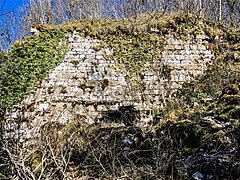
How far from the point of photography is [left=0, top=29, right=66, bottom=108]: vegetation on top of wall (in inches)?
289

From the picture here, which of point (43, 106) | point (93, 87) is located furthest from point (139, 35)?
point (43, 106)

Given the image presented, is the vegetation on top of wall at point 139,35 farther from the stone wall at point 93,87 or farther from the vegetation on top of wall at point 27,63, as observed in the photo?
the vegetation on top of wall at point 27,63

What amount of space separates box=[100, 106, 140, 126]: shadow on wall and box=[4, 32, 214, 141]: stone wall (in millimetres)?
62

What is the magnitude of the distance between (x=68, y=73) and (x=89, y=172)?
12.2ft

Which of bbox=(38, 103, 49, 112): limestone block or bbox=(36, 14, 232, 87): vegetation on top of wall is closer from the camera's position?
bbox=(38, 103, 49, 112): limestone block

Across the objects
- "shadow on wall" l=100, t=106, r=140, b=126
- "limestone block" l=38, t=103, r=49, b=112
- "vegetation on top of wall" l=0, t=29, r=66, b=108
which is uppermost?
"vegetation on top of wall" l=0, t=29, r=66, b=108

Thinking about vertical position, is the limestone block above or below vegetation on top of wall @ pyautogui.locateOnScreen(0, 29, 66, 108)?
below

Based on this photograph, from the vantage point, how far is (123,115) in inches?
290

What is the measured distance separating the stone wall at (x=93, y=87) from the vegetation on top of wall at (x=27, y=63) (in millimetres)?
209

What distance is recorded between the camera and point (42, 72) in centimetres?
759

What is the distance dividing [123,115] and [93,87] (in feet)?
3.76

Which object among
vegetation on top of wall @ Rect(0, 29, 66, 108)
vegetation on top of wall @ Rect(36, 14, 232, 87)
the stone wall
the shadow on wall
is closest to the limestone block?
the stone wall

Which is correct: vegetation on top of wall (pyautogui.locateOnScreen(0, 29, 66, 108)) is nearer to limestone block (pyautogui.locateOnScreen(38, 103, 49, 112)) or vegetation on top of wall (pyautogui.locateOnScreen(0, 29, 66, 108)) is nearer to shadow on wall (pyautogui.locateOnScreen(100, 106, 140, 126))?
limestone block (pyautogui.locateOnScreen(38, 103, 49, 112))

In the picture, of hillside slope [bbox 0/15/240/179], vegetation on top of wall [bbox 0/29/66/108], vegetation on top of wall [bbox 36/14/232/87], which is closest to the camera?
hillside slope [bbox 0/15/240/179]
